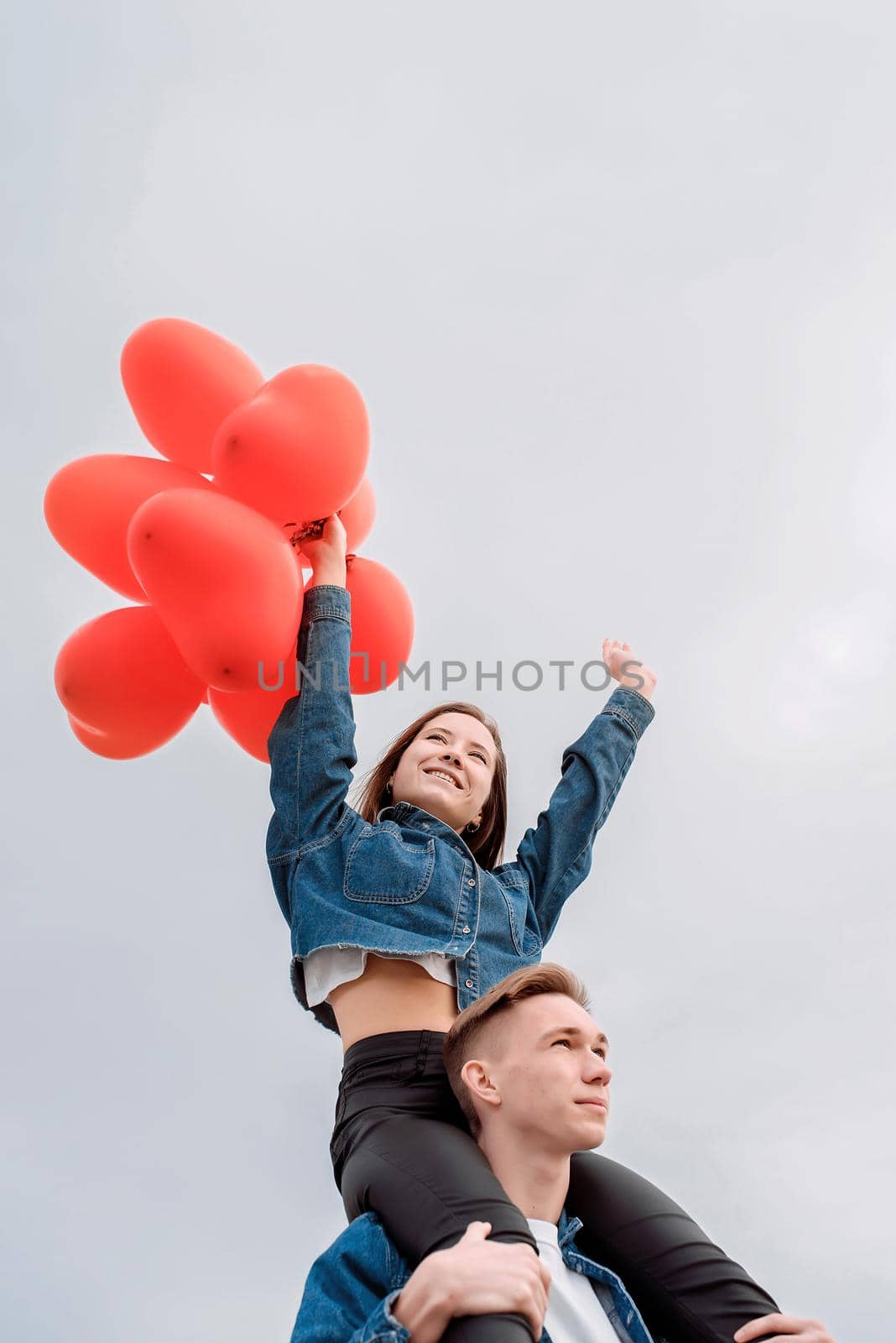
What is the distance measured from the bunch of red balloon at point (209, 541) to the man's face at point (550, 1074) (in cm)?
106

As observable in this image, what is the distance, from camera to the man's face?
7.91 feet

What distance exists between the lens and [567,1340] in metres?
2.19

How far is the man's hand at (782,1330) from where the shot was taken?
Result: 222cm

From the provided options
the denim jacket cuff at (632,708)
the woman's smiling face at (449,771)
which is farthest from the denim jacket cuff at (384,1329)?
the denim jacket cuff at (632,708)

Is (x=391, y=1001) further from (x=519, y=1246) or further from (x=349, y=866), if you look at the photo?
(x=519, y=1246)

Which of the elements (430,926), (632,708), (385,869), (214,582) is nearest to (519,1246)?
(430,926)

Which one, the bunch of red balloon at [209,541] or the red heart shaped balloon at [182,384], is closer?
the bunch of red balloon at [209,541]

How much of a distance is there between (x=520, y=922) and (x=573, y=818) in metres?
0.40

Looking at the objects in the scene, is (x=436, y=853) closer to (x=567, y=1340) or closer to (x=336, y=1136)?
(x=336, y=1136)

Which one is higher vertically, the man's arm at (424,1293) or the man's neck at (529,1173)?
the man's neck at (529,1173)

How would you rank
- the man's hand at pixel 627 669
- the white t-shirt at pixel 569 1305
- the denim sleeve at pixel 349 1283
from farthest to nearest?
1. the man's hand at pixel 627 669
2. the white t-shirt at pixel 569 1305
3. the denim sleeve at pixel 349 1283

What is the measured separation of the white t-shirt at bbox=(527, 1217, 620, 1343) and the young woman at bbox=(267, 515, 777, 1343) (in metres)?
0.14

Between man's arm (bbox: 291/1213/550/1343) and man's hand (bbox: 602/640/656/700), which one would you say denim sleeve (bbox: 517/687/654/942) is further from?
man's arm (bbox: 291/1213/550/1343)

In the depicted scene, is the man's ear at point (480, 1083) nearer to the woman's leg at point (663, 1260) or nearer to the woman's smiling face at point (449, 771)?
the woman's leg at point (663, 1260)
